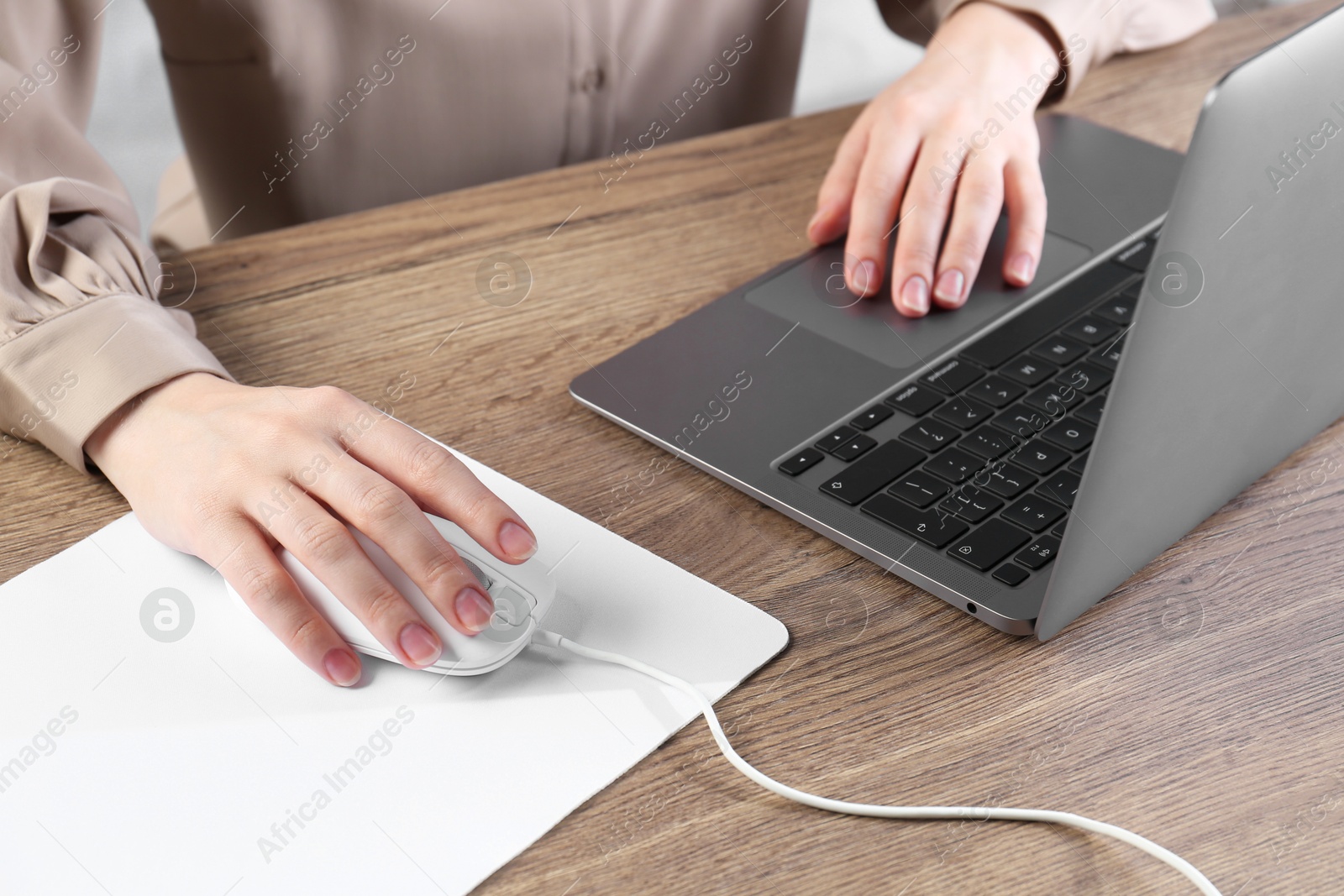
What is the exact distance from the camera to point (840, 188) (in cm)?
80

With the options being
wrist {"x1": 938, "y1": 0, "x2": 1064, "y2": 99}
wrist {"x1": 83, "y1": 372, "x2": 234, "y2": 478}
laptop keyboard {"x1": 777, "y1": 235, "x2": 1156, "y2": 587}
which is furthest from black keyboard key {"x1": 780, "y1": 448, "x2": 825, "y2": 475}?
wrist {"x1": 938, "y1": 0, "x2": 1064, "y2": 99}

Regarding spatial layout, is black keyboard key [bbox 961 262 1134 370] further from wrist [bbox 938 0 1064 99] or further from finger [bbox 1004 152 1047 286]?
wrist [bbox 938 0 1064 99]

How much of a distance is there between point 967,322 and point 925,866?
40 cm

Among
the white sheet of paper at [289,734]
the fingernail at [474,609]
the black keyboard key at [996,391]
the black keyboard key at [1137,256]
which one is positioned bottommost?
the white sheet of paper at [289,734]

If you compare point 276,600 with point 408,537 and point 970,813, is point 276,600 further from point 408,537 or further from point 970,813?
point 970,813

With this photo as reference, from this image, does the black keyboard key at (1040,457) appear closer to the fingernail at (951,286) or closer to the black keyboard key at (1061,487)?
the black keyboard key at (1061,487)

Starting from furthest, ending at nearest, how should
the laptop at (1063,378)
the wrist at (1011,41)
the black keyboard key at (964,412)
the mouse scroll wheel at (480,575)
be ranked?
the wrist at (1011,41), the black keyboard key at (964,412), the mouse scroll wheel at (480,575), the laptop at (1063,378)

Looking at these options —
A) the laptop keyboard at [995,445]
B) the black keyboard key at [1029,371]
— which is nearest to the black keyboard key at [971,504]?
the laptop keyboard at [995,445]

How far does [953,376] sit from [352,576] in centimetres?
37

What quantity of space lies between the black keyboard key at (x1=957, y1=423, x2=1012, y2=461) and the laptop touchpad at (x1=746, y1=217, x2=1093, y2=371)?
0.09 metres

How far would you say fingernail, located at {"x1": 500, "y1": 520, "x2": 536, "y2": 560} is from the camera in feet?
1.63

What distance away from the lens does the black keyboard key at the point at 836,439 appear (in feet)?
1.92

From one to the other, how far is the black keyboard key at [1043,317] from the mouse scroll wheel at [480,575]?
0.33 meters

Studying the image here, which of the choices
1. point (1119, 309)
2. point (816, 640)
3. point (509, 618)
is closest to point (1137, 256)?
point (1119, 309)
